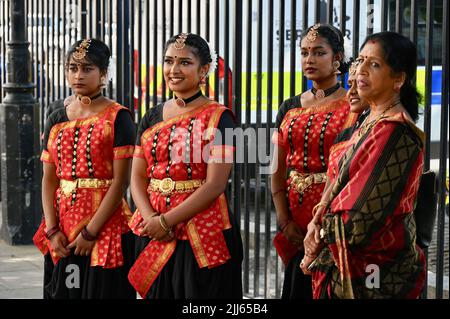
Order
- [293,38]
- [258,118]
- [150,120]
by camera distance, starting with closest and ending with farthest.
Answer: [150,120], [293,38], [258,118]

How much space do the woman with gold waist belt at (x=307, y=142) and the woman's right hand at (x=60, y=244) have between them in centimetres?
118

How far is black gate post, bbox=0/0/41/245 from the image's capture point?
895cm

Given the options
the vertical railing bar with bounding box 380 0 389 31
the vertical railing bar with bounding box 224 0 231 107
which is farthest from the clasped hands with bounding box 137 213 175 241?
the vertical railing bar with bounding box 224 0 231 107

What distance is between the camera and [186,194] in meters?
4.92

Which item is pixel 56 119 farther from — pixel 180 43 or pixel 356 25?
pixel 356 25

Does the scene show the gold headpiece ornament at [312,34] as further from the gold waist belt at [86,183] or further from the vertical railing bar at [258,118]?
the vertical railing bar at [258,118]

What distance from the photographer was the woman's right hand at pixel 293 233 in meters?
4.98

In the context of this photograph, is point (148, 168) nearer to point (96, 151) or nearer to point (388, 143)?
point (96, 151)

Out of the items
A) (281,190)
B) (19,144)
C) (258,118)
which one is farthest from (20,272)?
(281,190)

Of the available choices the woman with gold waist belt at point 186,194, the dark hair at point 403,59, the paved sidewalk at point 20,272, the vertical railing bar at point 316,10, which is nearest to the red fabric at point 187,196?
the woman with gold waist belt at point 186,194

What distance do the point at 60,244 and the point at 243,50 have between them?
241cm

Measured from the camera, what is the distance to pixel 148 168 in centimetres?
505

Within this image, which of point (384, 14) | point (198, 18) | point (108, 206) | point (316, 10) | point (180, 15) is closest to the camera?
point (108, 206)
